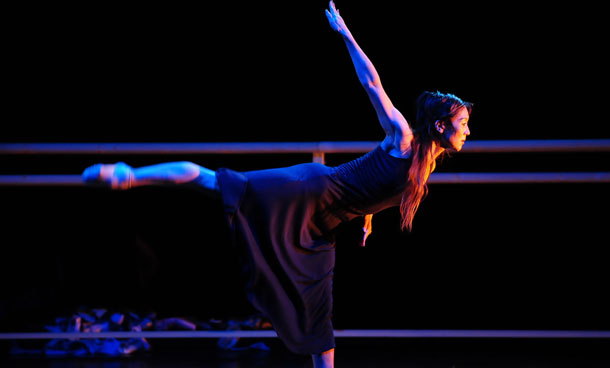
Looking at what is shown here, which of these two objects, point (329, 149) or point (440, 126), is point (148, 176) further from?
point (440, 126)

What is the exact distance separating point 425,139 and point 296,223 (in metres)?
0.54

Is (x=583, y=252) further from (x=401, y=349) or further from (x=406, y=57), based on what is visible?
(x=406, y=57)

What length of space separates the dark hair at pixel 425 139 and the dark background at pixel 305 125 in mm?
1300

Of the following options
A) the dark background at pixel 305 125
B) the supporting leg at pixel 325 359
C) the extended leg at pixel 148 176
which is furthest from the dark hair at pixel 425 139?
the dark background at pixel 305 125

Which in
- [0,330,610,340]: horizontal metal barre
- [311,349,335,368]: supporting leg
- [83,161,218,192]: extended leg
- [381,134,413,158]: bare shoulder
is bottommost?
[0,330,610,340]: horizontal metal barre

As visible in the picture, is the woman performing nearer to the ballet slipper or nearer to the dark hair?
the dark hair

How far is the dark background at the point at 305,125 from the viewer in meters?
3.06

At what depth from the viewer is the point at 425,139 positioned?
6.10ft

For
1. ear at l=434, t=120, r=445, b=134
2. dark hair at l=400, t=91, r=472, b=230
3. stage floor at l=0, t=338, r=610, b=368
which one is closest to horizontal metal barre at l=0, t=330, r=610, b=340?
stage floor at l=0, t=338, r=610, b=368

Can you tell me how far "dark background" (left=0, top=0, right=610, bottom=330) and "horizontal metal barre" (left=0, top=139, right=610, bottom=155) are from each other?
3.38ft

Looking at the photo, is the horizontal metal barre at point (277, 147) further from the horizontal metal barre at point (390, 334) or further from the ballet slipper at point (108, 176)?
the horizontal metal barre at point (390, 334)

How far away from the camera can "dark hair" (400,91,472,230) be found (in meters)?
1.84

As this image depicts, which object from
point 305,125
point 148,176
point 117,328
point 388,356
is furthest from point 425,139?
point 117,328

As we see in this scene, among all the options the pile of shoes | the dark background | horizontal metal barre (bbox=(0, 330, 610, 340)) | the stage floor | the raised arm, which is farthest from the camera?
the dark background
